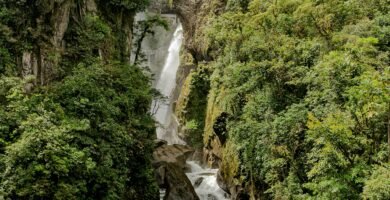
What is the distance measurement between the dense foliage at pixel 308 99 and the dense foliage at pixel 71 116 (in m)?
5.19

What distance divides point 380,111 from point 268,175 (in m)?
6.13

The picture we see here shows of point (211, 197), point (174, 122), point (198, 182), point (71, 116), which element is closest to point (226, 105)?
point (211, 197)

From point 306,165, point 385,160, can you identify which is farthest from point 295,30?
point 385,160

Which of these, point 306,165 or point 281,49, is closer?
point 306,165

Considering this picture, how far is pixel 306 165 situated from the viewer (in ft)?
49.0

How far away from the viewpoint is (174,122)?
128 ft

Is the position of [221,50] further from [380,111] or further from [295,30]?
[380,111]

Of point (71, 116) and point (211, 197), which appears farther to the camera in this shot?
point (211, 197)

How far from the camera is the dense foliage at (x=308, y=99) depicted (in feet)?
39.0

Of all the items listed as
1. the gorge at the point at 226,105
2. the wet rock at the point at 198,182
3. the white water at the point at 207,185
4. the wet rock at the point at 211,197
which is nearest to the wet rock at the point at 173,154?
the white water at the point at 207,185

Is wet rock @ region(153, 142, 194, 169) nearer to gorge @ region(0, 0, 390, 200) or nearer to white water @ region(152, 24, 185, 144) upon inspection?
gorge @ region(0, 0, 390, 200)

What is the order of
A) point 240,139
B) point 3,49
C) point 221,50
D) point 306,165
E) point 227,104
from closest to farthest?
point 3,49, point 306,165, point 240,139, point 227,104, point 221,50

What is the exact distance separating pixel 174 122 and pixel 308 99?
82.0 ft

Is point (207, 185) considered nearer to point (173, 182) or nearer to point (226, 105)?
point (173, 182)
